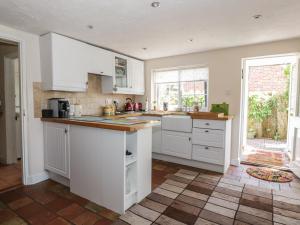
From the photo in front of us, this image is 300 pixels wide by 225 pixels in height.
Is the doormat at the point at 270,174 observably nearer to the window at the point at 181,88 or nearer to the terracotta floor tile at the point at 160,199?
the window at the point at 181,88

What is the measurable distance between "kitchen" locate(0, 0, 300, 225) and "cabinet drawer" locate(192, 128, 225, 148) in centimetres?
2

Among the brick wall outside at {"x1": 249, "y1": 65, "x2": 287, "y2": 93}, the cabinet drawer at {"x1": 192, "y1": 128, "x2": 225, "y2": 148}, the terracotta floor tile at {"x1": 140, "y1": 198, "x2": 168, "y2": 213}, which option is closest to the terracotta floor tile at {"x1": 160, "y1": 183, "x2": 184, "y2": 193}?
the terracotta floor tile at {"x1": 140, "y1": 198, "x2": 168, "y2": 213}

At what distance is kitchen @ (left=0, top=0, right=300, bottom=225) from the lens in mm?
1844

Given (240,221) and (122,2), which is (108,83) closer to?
(122,2)

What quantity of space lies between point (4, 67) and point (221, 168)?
4.23 m

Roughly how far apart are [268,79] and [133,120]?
5.20 meters

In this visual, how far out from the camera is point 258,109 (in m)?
5.53

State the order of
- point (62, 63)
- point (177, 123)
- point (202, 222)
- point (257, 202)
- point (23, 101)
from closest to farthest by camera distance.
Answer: point (202, 222) → point (257, 202) → point (23, 101) → point (62, 63) → point (177, 123)

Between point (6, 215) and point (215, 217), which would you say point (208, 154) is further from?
point (6, 215)

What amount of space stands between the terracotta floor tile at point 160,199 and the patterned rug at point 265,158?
7.01 ft

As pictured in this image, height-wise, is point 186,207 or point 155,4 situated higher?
point 155,4

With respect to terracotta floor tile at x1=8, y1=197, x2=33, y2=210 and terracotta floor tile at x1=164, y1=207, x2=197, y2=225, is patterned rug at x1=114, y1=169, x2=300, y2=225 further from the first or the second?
terracotta floor tile at x1=8, y1=197, x2=33, y2=210

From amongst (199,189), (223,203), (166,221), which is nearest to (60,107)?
(166,221)

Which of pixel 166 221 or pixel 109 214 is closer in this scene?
pixel 166 221
